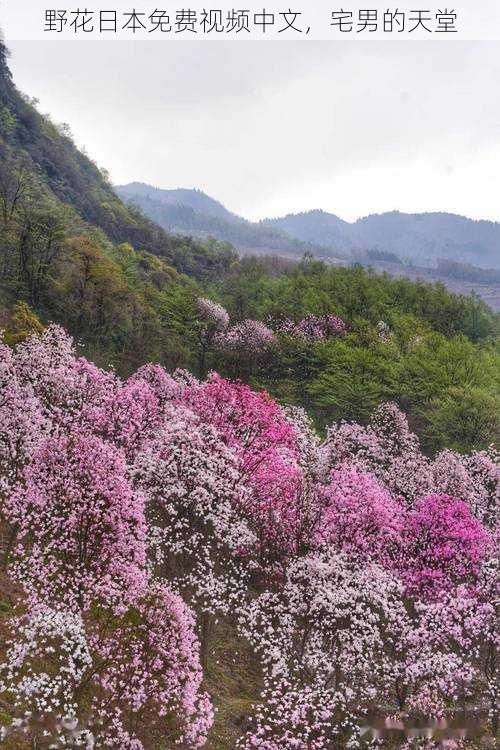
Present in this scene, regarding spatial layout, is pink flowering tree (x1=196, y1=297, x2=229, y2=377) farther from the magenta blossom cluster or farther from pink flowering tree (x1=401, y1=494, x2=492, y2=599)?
pink flowering tree (x1=401, y1=494, x2=492, y2=599)

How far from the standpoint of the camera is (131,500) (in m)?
19.3

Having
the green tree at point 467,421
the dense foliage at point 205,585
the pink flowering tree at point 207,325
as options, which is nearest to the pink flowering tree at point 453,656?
the dense foliage at point 205,585

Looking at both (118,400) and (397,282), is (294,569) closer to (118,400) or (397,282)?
(118,400)

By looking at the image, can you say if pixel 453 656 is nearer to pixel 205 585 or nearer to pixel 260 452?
pixel 205 585

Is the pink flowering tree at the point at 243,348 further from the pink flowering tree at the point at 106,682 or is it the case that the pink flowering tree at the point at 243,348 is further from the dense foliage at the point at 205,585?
the pink flowering tree at the point at 106,682

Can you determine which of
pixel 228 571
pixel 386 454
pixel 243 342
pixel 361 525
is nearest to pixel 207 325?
pixel 243 342

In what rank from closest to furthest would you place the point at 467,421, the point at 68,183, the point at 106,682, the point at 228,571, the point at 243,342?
the point at 106,682
the point at 228,571
the point at 467,421
the point at 243,342
the point at 68,183

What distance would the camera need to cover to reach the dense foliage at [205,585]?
16.2 m

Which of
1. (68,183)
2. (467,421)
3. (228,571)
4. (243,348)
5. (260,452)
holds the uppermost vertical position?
(68,183)

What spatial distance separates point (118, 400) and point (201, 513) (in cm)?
826

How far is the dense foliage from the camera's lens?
636 inches

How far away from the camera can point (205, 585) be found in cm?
2211

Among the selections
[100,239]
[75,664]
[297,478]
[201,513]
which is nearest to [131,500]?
[201,513]

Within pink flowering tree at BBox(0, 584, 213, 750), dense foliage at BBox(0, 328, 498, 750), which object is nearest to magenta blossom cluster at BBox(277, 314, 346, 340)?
dense foliage at BBox(0, 328, 498, 750)
